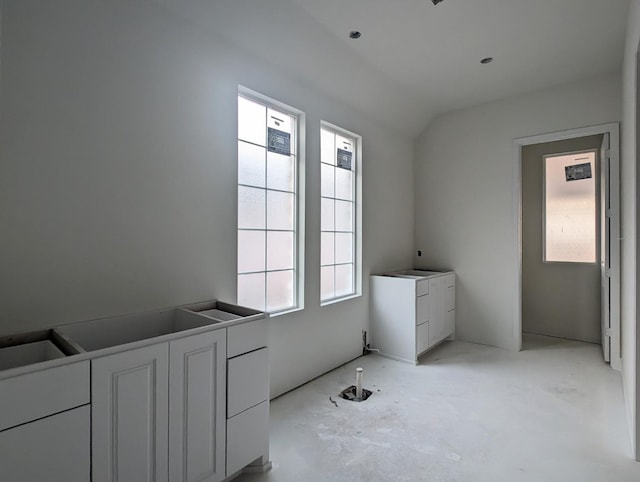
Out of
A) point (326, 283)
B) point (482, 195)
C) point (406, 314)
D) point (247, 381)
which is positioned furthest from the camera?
point (482, 195)

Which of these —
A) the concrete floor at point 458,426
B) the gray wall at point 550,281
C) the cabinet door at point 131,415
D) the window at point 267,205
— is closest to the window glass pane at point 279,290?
the window at point 267,205

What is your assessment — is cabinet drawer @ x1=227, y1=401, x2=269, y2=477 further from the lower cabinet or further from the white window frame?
the white window frame

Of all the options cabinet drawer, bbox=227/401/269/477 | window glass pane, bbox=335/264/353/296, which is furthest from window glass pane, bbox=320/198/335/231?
cabinet drawer, bbox=227/401/269/477

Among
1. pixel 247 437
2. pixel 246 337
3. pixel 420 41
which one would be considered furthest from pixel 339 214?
pixel 247 437

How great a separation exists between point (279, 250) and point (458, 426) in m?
1.92

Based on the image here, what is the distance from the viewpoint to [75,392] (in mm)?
1269

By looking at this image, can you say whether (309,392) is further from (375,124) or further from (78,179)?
(375,124)

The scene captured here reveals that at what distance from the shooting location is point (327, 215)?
3.51 meters

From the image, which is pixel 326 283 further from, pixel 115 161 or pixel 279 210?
pixel 115 161

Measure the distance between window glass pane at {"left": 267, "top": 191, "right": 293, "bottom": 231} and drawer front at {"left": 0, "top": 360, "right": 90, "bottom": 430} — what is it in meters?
1.81

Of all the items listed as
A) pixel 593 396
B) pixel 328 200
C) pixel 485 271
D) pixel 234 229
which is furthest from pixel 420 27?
pixel 593 396

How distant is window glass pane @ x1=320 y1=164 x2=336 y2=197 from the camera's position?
3.46 m

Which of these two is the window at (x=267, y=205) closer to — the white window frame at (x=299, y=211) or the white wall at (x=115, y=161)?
the white window frame at (x=299, y=211)

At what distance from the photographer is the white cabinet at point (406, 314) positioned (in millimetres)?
3631
